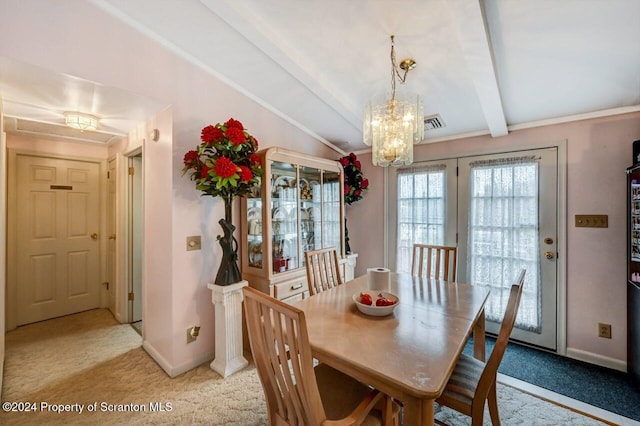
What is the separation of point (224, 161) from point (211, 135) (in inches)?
9.5

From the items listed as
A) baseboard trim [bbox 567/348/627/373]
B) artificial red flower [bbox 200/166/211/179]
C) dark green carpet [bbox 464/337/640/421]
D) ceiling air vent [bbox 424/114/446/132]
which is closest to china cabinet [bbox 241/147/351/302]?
artificial red flower [bbox 200/166/211/179]

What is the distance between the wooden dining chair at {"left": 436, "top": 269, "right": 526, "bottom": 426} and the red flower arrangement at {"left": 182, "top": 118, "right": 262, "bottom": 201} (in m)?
1.78

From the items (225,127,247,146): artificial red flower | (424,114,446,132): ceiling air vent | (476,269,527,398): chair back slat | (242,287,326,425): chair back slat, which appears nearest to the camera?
(242,287,326,425): chair back slat

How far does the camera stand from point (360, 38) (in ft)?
5.92

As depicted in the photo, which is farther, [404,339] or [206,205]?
[206,205]

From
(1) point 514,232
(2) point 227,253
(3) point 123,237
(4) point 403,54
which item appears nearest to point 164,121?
(2) point 227,253

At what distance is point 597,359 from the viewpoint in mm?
2301

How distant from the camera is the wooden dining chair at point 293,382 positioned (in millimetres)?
919

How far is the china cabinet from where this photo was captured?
2.35m

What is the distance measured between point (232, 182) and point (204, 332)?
1.39 meters

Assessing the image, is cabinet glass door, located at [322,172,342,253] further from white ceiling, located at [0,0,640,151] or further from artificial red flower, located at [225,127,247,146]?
artificial red flower, located at [225,127,247,146]

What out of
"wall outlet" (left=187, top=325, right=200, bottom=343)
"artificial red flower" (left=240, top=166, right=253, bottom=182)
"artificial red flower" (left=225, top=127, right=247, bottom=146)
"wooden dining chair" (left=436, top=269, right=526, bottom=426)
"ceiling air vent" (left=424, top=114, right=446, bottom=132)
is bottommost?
"wall outlet" (left=187, top=325, right=200, bottom=343)

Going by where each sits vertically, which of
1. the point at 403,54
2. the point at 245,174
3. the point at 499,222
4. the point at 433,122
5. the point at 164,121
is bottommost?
the point at 499,222

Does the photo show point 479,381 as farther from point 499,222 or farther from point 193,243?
point 193,243
